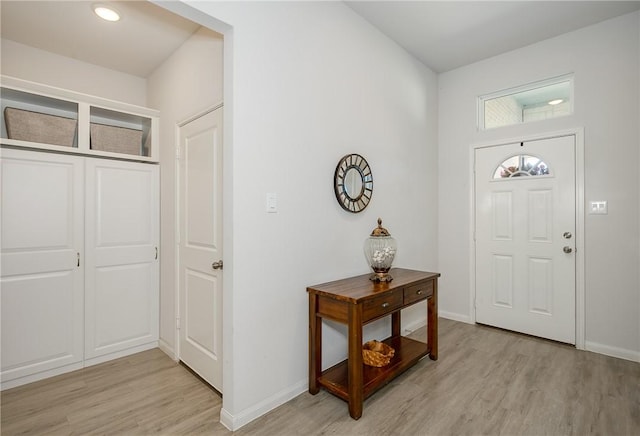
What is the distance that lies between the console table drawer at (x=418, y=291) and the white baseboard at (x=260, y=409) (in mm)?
947

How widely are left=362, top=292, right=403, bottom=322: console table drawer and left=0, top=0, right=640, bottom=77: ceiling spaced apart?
2.29 meters

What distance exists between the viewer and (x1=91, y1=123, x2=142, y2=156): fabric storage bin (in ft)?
8.83

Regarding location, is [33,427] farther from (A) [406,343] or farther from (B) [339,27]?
(B) [339,27]

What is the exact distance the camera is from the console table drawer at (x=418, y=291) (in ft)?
7.81

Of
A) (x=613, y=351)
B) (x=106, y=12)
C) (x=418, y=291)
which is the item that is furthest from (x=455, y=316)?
(x=106, y=12)

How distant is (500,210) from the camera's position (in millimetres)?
3395

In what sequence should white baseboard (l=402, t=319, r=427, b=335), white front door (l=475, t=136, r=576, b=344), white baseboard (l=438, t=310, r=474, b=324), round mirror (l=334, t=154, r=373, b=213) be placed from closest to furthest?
1. round mirror (l=334, t=154, r=373, b=213)
2. white front door (l=475, t=136, r=576, b=344)
3. white baseboard (l=402, t=319, r=427, b=335)
4. white baseboard (l=438, t=310, r=474, b=324)

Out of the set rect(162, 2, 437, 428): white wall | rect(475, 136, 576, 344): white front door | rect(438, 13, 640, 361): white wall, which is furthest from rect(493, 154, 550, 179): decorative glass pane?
rect(162, 2, 437, 428): white wall

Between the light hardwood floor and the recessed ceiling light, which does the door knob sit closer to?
the light hardwood floor

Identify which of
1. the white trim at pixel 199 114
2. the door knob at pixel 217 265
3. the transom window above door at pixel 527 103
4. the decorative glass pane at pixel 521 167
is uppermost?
the transom window above door at pixel 527 103

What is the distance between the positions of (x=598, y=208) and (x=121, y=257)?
4.24 metres

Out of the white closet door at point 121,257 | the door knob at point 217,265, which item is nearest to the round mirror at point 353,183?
the door knob at point 217,265

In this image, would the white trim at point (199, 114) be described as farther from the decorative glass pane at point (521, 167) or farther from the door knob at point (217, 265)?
the decorative glass pane at point (521, 167)

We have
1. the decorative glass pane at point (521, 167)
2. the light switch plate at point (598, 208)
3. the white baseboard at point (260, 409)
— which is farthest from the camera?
the decorative glass pane at point (521, 167)
